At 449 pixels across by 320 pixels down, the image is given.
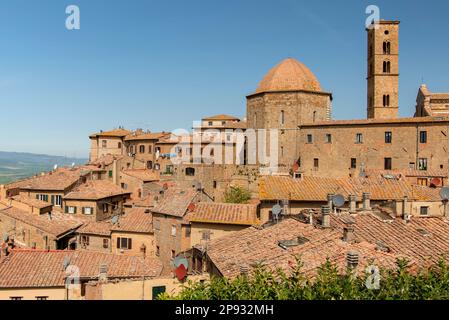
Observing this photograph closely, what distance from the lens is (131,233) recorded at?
30.7m

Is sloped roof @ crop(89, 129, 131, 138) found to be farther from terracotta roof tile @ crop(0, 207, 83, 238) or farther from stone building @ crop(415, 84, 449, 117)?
stone building @ crop(415, 84, 449, 117)

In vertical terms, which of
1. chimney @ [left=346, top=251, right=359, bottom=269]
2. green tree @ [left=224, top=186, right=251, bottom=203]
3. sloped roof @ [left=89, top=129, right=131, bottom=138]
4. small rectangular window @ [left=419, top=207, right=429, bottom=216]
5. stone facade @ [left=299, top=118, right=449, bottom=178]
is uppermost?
sloped roof @ [left=89, top=129, right=131, bottom=138]

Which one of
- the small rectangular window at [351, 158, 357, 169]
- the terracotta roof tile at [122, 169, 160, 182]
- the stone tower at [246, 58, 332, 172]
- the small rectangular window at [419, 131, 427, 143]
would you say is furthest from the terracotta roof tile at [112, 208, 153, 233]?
the small rectangular window at [419, 131, 427, 143]

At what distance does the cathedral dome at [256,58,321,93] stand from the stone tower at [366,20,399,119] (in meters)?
9.26

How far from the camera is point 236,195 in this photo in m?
37.4

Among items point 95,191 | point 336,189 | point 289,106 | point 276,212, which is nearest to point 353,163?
point 289,106

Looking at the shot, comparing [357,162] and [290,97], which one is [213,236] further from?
[290,97]

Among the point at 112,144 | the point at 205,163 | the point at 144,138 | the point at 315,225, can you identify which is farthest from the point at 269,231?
the point at 112,144

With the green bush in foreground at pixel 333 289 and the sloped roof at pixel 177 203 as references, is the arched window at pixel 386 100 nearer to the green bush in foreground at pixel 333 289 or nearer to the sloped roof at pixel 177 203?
the sloped roof at pixel 177 203

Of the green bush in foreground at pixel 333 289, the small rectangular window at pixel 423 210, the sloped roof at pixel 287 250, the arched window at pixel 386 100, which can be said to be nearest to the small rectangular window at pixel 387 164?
the arched window at pixel 386 100

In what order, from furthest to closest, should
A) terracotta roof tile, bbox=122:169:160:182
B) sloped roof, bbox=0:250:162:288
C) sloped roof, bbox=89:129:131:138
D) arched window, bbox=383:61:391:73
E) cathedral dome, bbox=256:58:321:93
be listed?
sloped roof, bbox=89:129:131:138
arched window, bbox=383:61:391:73
cathedral dome, bbox=256:58:321:93
terracotta roof tile, bbox=122:169:160:182
sloped roof, bbox=0:250:162:288

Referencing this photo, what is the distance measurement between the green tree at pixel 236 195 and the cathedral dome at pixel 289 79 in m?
14.6

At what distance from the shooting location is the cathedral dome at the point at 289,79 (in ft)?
158

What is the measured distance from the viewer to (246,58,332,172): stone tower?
47.4 meters
